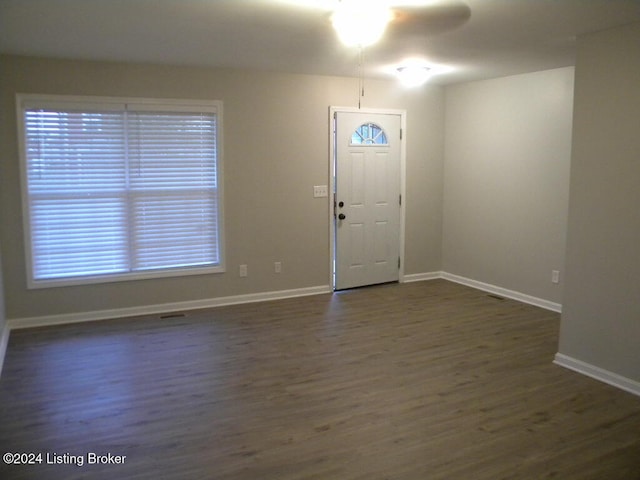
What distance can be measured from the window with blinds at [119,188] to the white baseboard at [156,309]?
335mm

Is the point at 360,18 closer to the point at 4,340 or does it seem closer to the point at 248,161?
the point at 248,161

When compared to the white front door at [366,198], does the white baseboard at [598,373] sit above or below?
below

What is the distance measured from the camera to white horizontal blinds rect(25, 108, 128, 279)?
15.8ft

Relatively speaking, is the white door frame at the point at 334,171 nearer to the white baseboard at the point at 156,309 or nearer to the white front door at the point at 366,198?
the white front door at the point at 366,198

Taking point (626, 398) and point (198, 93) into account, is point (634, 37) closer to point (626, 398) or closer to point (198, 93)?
point (626, 398)

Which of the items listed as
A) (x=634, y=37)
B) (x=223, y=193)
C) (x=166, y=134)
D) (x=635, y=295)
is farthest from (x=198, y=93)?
(x=635, y=295)

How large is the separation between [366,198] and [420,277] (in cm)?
136

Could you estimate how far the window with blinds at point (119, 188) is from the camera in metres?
4.85

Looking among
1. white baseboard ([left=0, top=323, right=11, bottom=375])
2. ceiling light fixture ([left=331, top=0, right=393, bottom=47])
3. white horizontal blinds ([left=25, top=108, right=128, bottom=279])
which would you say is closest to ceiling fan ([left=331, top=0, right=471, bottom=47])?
ceiling light fixture ([left=331, top=0, right=393, bottom=47])

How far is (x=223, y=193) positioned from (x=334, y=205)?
4.41 ft

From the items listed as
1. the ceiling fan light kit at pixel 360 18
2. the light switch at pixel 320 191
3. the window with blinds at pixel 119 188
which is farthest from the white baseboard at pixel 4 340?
the ceiling fan light kit at pixel 360 18

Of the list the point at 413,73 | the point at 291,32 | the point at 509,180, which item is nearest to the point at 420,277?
the point at 509,180

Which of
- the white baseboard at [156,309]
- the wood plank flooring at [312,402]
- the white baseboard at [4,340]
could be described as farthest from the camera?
the white baseboard at [156,309]

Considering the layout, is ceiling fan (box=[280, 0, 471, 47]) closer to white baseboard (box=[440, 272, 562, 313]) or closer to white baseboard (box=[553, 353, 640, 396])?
white baseboard (box=[553, 353, 640, 396])
